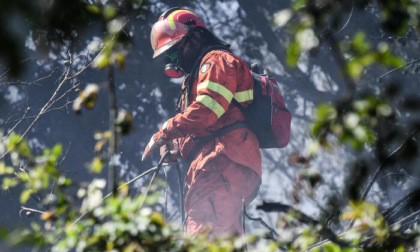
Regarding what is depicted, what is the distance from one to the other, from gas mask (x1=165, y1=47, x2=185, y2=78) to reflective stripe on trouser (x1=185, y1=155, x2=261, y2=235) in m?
0.73

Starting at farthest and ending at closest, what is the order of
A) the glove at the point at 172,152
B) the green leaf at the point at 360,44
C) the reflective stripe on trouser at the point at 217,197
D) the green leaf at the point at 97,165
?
1. the glove at the point at 172,152
2. the reflective stripe on trouser at the point at 217,197
3. the green leaf at the point at 97,165
4. the green leaf at the point at 360,44

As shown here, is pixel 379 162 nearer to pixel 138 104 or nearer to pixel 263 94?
pixel 263 94

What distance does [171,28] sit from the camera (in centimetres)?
370

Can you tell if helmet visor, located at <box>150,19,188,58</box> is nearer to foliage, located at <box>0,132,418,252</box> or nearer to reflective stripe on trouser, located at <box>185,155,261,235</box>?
reflective stripe on trouser, located at <box>185,155,261,235</box>

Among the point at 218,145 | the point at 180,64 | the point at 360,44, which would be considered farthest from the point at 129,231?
the point at 180,64

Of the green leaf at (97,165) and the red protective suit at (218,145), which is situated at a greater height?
the green leaf at (97,165)

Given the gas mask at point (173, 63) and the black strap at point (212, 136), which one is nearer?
the black strap at point (212, 136)

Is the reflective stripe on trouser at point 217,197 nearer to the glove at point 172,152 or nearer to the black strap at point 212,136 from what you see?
the black strap at point 212,136

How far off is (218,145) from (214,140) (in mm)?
67

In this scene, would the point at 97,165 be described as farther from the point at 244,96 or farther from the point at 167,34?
the point at 167,34

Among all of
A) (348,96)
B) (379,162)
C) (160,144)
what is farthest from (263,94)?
(348,96)

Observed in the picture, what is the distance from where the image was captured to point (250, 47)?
19.2 feet

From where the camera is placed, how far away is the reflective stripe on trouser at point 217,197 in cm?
337

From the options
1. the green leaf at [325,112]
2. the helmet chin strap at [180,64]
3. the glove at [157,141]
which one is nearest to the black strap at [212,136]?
the glove at [157,141]
